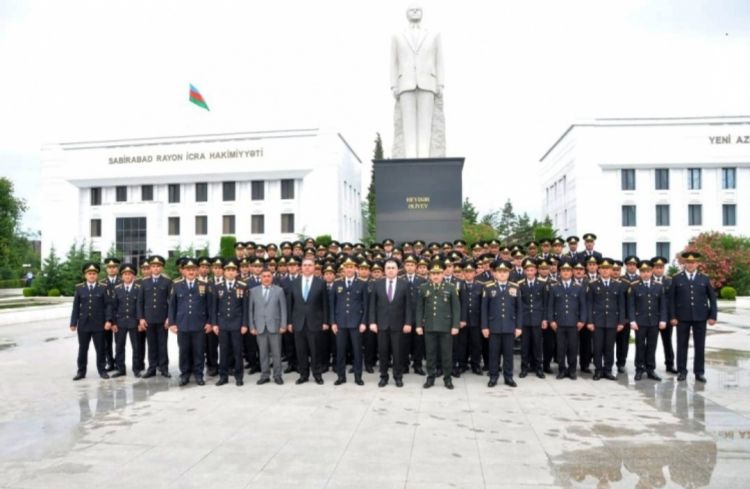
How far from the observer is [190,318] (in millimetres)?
8477

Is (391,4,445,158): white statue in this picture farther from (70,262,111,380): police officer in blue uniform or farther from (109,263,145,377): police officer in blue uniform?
(70,262,111,380): police officer in blue uniform

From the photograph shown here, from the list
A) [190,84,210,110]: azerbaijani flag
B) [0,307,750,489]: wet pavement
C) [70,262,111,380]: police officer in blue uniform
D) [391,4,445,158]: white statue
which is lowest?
[0,307,750,489]: wet pavement

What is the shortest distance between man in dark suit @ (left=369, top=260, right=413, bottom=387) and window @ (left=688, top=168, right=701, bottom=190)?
38.1 meters

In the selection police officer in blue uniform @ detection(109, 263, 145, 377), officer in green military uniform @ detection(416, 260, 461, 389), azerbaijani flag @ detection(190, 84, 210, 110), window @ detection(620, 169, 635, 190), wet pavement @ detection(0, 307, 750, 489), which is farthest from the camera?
window @ detection(620, 169, 635, 190)

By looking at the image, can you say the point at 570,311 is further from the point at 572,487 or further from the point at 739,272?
the point at 739,272

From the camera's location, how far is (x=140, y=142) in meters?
43.3

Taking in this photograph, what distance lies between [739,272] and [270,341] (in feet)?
86.5

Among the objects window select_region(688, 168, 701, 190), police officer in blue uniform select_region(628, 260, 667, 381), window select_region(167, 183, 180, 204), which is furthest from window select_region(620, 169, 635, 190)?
police officer in blue uniform select_region(628, 260, 667, 381)

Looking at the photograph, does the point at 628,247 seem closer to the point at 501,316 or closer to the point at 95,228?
the point at 501,316

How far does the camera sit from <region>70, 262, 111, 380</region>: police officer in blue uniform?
8867 mm

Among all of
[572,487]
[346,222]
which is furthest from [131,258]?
[572,487]

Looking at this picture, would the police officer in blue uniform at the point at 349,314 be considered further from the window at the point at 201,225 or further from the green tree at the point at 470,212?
the green tree at the point at 470,212

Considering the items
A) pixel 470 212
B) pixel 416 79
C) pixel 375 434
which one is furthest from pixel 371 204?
pixel 375 434

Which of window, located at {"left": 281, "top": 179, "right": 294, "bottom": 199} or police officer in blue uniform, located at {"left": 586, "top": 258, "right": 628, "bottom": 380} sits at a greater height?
window, located at {"left": 281, "top": 179, "right": 294, "bottom": 199}
